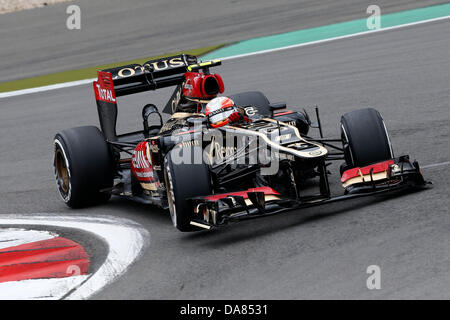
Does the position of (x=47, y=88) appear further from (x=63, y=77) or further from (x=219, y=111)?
(x=219, y=111)

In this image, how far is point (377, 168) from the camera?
7359 mm

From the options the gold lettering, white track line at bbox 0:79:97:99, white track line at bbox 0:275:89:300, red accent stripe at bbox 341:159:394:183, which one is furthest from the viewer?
white track line at bbox 0:79:97:99

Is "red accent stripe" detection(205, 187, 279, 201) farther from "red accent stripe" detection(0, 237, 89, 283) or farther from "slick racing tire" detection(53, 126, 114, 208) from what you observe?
"slick racing tire" detection(53, 126, 114, 208)

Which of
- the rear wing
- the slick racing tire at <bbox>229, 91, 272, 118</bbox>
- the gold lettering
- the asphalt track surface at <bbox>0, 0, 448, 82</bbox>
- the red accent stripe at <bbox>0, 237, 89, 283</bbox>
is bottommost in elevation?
the red accent stripe at <bbox>0, 237, 89, 283</bbox>

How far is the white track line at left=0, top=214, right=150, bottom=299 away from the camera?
6195mm

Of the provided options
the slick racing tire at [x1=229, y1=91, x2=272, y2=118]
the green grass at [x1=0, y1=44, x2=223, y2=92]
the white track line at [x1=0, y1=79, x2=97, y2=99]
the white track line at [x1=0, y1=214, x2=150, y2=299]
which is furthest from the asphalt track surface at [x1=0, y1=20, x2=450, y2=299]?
the green grass at [x1=0, y1=44, x2=223, y2=92]

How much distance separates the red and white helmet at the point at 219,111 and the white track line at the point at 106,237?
48.8 inches

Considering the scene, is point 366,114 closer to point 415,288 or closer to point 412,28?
point 415,288

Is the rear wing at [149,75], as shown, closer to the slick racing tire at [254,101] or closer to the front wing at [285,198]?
the slick racing tire at [254,101]

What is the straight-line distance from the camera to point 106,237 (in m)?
7.64

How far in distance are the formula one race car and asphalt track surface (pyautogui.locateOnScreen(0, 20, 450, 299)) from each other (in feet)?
0.70

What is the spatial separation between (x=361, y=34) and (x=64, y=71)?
784cm

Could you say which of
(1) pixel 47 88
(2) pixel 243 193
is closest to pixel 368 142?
(2) pixel 243 193

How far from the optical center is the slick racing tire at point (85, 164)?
877 cm
